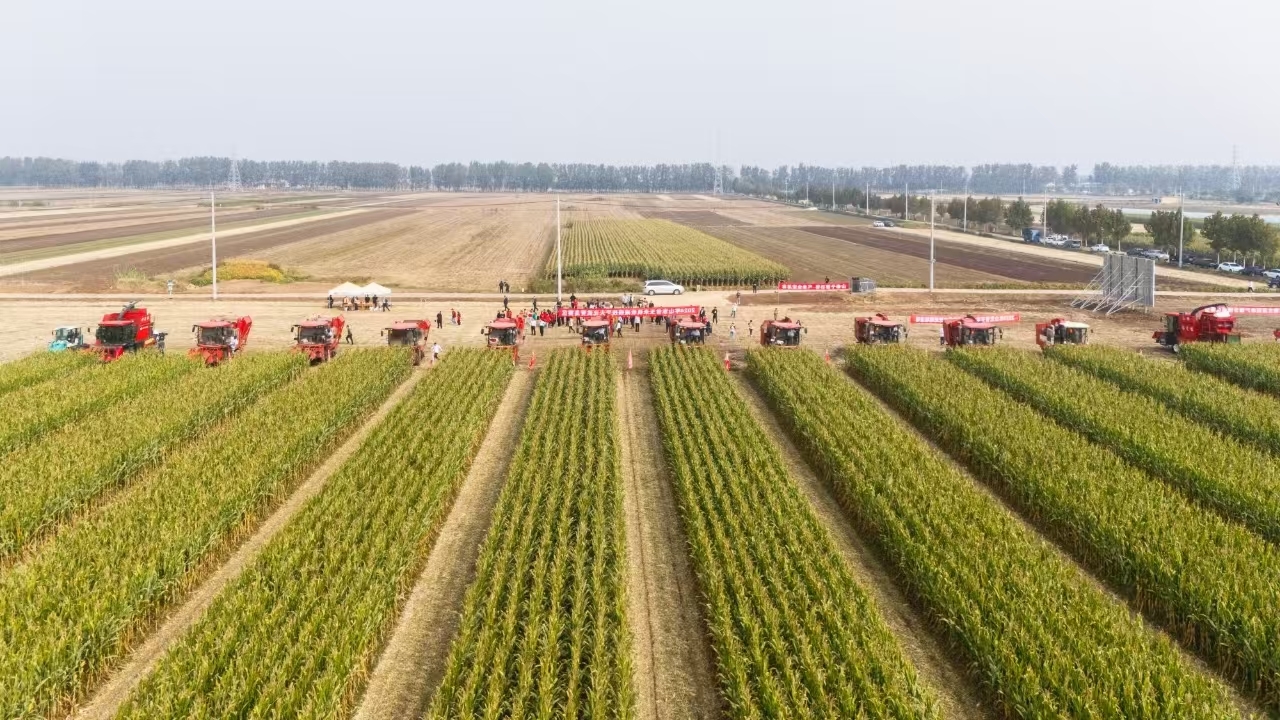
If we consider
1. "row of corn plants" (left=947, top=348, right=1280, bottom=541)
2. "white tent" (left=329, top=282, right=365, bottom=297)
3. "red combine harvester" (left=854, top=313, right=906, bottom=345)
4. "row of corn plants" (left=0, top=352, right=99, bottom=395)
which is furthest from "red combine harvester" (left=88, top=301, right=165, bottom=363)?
"row of corn plants" (left=947, top=348, right=1280, bottom=541)

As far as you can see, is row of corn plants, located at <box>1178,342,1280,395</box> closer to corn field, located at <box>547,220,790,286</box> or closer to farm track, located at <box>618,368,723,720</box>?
farm track, located at <box>618,368,723,720</box>

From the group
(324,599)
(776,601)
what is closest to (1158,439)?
(776,601)

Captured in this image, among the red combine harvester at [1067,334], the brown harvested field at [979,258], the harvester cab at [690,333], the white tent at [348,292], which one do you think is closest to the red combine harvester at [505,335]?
the harvester cab at [690,333]

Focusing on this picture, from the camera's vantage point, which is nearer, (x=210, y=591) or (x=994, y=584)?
(x=994, y=584)

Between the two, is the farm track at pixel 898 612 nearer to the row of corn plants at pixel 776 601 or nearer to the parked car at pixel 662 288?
the row of corn plants at pixel 776 601

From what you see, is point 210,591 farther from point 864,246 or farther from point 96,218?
point 96,218

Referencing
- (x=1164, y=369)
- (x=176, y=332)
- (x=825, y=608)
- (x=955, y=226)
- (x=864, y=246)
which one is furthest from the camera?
(x=955, y=226)

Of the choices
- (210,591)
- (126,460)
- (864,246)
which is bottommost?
(210,591)

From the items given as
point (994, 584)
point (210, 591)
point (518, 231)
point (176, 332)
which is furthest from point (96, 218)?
point (994, 584)
